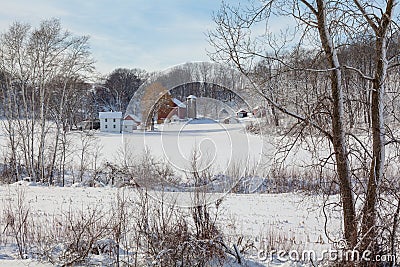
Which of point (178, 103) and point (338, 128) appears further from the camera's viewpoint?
point (338, 128)

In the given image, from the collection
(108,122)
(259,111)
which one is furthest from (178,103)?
(108,122)

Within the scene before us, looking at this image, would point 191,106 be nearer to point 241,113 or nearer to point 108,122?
point 241,113

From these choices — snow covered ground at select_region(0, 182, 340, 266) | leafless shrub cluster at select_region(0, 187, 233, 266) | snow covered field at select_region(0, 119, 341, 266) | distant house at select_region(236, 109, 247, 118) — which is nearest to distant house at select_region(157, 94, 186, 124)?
snow covered field at select_region(0, 119, 341, 266)

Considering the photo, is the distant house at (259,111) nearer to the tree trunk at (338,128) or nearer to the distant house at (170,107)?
the tree trunk at (338,128)

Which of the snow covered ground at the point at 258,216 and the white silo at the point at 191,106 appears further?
the snow covered ground at the point at 258,216

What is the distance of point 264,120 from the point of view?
5121 mm

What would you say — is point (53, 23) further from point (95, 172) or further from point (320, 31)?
point (320, 31)

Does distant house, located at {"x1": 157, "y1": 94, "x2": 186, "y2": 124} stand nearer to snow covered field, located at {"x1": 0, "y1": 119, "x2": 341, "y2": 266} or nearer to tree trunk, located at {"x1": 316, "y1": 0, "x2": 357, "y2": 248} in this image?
snow covered field, located at {"x1": 0, "y1": 119, "x2": 341, "y2": 266}

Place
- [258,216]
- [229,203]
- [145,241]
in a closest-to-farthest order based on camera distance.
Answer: [145,241] < [258,216] < [229,203]

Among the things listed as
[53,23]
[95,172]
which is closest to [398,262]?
[95,172]

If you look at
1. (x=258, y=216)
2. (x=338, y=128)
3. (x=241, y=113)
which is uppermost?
(x=241, y=113)

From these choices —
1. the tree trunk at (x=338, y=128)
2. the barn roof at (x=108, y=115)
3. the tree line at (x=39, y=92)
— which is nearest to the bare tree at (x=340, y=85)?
the tree trunk at (x=338, y=128)

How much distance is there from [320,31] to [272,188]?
599 centimetres

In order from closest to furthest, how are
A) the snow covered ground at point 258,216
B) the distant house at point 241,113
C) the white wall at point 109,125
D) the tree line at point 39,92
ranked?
the distant house at point 241,113
the snow covered ground at point 258,216
the tree line at point 39,92
the white wall at point 109,125
